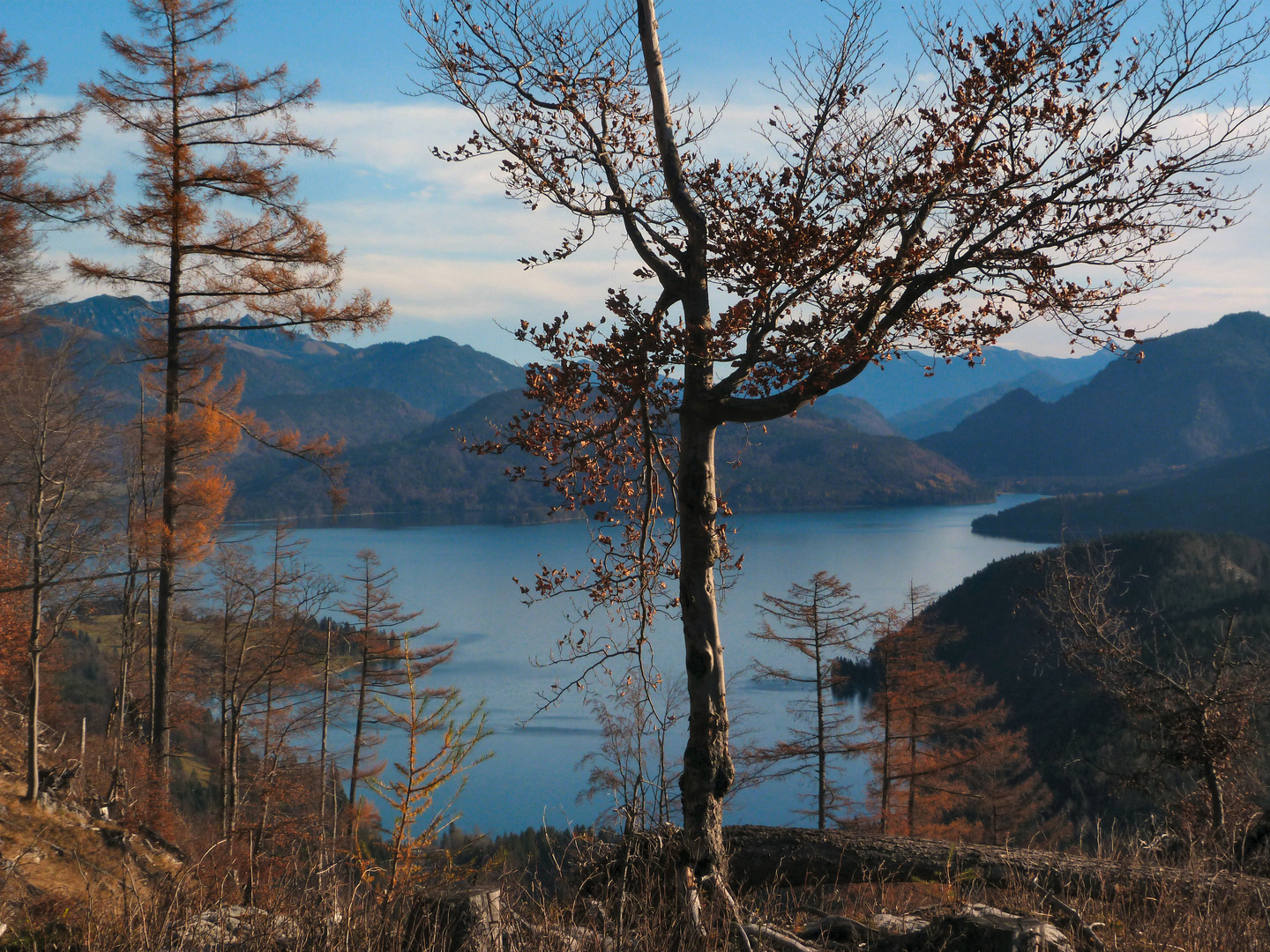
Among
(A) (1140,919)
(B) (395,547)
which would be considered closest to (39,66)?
(A) (1140,919)

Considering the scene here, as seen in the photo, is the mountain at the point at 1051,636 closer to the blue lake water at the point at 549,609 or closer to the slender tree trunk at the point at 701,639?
the blue lake water at the point at 549,609

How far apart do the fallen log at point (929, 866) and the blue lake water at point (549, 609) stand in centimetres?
186

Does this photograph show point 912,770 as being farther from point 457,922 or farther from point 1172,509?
point 1172,509

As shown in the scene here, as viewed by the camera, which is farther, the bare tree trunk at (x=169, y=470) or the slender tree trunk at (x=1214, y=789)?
the bare tree trunk at (x=169, y=470)

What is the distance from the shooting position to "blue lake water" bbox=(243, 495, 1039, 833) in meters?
29.8

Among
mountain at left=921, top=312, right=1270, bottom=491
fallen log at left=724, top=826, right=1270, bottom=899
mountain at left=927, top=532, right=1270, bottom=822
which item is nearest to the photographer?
fallen log at left=724, top=826, right=1270, bottom=899

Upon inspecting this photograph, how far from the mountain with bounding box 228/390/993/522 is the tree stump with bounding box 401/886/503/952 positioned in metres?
112

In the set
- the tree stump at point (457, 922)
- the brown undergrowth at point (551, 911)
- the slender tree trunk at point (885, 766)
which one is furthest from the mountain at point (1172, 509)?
the tree stump at point (457, 922)

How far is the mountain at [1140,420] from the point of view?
162 metres

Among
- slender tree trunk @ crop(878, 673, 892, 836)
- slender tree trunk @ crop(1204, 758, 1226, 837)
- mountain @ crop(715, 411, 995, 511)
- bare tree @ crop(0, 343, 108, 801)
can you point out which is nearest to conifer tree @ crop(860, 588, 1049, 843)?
slender tree trunk @ crop(878, 673, 892, 836)

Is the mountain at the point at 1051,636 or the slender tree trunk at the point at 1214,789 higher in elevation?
the slender tree trunk at the point at 1214,789

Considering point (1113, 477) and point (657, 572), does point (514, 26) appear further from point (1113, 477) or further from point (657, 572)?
point (1113, 477)

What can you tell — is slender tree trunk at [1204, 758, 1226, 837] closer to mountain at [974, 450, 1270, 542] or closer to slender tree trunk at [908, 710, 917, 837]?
slender tree trunk at [908, 710, 917, 837]

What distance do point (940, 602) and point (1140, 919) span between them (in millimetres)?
51462
